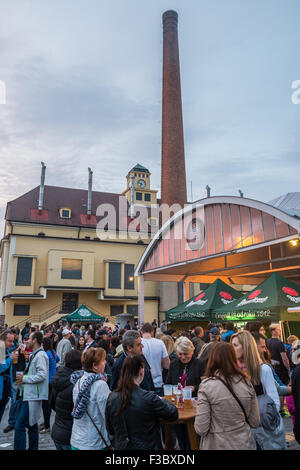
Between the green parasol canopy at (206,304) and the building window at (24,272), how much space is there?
70.5 ft

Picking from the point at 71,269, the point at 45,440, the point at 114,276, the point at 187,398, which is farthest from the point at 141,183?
the point at 187,398

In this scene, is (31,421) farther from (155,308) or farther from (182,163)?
(155,308)

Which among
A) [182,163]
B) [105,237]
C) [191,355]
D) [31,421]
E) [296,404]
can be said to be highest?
Answer: [182,163]

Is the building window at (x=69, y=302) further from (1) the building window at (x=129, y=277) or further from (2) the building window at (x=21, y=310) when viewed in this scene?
(1) the building window at (x=129, y=277)

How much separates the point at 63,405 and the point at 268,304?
739 cm

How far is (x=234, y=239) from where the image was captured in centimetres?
1645

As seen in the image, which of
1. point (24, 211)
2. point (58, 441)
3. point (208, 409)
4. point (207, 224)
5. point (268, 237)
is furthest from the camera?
point (24, 211)

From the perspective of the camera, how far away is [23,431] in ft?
16.6

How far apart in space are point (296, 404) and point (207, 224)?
592 inches

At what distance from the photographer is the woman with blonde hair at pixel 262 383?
3.43 m

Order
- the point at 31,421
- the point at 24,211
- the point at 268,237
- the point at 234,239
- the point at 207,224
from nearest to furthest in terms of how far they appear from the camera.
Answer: the point at 31,421, the point at 268,237, the point at 234,239, the point at 207,224, the point at 24,211

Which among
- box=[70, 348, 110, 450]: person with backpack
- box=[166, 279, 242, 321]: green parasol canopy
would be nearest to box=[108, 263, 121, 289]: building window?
box=[166, 279, 242, 321]: green parasol canopy

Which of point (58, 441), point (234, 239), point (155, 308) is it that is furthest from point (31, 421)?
point (155, 308)

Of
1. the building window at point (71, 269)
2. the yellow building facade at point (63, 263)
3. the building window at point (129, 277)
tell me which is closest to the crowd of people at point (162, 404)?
the yellow building facade at point (63, 263)
